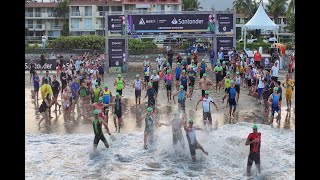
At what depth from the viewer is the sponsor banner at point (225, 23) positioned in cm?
2931

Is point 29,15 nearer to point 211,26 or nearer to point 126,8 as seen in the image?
point 126,8

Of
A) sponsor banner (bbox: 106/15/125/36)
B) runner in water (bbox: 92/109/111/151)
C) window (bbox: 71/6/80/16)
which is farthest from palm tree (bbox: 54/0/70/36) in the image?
runner in water (bbox: 92/109/111/151)

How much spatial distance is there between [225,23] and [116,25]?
6.74m

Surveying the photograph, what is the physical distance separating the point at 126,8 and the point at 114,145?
5262 cm

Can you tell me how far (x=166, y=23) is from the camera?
2908 centimetres

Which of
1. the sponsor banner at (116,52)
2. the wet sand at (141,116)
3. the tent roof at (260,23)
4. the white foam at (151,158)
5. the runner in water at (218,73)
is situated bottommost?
the white foam at (151,158)

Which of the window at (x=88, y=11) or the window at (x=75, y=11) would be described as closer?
the window at (x=75, y=11)

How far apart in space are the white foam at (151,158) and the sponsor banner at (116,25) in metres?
15.0

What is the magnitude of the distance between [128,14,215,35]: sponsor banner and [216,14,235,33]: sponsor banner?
1.52 ft

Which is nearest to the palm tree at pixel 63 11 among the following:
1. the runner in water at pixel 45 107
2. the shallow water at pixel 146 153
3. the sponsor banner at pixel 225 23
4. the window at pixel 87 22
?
the window at pixel 87 22

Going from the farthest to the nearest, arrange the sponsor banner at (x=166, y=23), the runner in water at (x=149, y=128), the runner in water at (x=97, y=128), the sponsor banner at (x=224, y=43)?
the sponsor banner at (x=224, y=43), the sponsor banner at (x=166, y=23), the runner in water at (x=149, y=128), the runner in water at (x=97, y=128)

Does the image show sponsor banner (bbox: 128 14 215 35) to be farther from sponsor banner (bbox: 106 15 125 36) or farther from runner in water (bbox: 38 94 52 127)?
runner in water (bbox: 38 94 52 127)

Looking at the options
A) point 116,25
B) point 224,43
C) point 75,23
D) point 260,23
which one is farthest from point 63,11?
point 224,43

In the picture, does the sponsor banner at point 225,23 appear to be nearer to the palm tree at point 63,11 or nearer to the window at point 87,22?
the window at point 87,22
